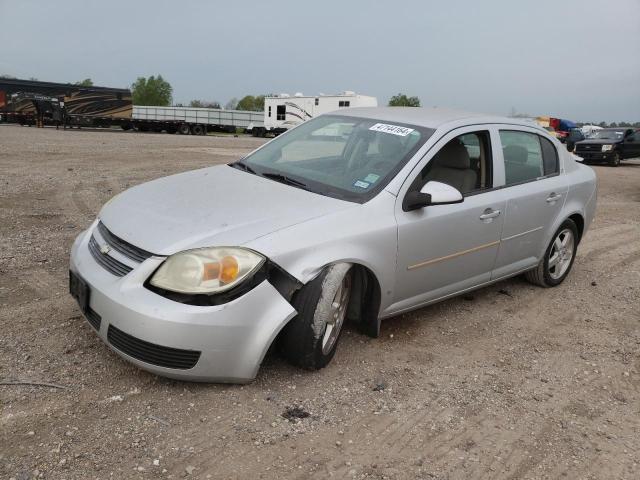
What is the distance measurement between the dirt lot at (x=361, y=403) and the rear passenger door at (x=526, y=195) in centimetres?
46

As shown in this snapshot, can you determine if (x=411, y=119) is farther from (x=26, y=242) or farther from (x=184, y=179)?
(x=26, y=242)

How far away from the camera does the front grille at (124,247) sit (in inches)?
114

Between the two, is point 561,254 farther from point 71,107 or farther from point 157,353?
point 71,107

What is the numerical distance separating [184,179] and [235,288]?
1475 mm

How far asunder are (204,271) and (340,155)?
1648 mm

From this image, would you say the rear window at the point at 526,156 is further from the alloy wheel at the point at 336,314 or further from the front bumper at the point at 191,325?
the front bumper at the point at 191,325

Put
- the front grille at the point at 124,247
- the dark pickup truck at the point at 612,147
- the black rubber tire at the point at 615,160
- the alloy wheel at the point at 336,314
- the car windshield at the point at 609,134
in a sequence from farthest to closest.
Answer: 1. the car windshield at the point at 609,134
2. the black rubber tire at the point at 615,160
3. the dark pickup truck at the point at 612,147
4. the alloy wheel at the point at 336,314
5. the front grille at the point at 124,247

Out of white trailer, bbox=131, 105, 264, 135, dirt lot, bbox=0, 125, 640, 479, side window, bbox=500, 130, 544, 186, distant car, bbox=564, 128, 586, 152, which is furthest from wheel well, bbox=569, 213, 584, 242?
white trailer, bbox=131, 105, 264, 135

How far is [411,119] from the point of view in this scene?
4137 mm

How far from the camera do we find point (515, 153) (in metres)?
4.54

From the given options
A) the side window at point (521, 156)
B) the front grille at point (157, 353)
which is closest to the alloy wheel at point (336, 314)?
the front grille at point (157, 353)

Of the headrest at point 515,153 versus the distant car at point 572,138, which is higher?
the headrest at point 515,153

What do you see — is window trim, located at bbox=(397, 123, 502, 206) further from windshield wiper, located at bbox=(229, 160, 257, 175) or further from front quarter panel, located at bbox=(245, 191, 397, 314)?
windshield wiper, located at bbox=(229, 160, 257, 175)

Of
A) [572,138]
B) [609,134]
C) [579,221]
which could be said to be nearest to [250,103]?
[572,138]
